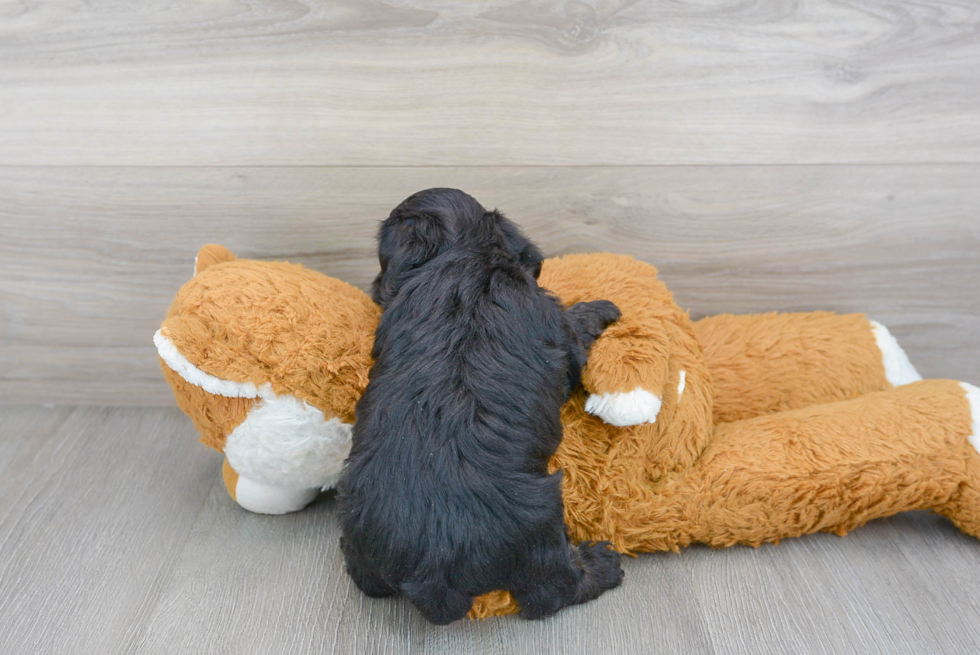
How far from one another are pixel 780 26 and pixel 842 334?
53cm

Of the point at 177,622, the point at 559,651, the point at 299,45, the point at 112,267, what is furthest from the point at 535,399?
the point at 112,267

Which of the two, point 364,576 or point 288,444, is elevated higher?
point 288,444

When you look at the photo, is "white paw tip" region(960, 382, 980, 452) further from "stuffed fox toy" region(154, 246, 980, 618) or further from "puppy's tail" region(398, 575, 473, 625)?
"puppy's tail" region(398, 575, 473, 625)

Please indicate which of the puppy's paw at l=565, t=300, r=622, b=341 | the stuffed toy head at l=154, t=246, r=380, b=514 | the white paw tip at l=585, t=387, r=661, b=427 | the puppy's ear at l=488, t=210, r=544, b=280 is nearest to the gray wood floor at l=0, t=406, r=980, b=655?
the stuffed toy head at l=154, t=246, r=380, b=514

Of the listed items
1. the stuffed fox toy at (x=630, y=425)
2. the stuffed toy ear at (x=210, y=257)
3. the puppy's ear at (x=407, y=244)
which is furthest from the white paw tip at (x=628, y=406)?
the stuffed toy ear at (x=210, y=257)

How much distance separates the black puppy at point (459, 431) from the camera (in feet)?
2.81

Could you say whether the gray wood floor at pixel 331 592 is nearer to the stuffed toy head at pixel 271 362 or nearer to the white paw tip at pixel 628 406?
the stuffed toy head at pixel 271 362

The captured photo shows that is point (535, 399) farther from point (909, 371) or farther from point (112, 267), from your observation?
point (112, 267)

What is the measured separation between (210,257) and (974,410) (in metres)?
1.18

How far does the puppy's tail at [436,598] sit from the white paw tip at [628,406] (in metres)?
0.29

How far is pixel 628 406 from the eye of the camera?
96 centimetres

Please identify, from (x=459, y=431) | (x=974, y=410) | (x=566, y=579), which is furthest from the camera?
(x=974, y=410)

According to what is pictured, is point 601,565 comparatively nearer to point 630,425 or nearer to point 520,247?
point 630,425

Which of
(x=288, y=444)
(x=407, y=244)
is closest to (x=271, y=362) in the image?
(x=288, y=444)
